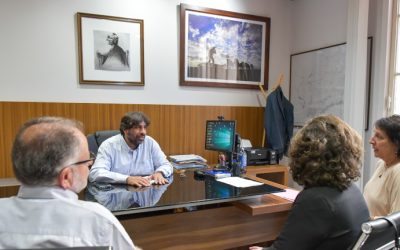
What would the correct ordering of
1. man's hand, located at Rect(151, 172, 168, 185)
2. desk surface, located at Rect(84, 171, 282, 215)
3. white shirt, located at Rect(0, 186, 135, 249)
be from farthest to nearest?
man's hand, located at Rect(151, 172, 168, 185), desk surface, located at Rect(84, 171, 282, 215), white shirt, located at Rect(0, 186, 135, 249)

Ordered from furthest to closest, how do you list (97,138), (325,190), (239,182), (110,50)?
1. (110,50)
2. (97,138)
3. (239,182)
4. (325,190)

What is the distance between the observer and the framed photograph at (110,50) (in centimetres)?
297

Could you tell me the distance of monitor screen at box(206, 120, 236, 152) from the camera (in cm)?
236

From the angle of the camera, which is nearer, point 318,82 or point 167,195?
point 167,195

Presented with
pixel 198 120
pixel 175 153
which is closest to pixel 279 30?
pixel 198 120

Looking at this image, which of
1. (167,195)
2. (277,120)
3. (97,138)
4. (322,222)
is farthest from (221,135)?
(322,222)

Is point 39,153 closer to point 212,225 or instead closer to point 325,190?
point 325,190

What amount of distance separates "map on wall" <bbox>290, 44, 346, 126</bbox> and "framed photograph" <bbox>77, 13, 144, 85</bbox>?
1957 millimetres

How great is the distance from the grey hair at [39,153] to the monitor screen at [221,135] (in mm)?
1565

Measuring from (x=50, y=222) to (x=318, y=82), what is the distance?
132 inches

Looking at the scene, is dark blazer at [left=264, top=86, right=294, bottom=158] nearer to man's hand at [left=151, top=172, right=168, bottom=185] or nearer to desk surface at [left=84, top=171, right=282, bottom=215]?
desk surface at [left=84, top=171, right=282, bottom=215]

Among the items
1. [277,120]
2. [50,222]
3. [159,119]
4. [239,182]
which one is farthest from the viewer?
[277,120]

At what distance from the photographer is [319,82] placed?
357cm

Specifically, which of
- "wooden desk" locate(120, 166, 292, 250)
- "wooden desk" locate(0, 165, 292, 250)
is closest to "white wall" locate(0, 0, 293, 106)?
"wooden desk" locate(0, 165, 292, 250)
